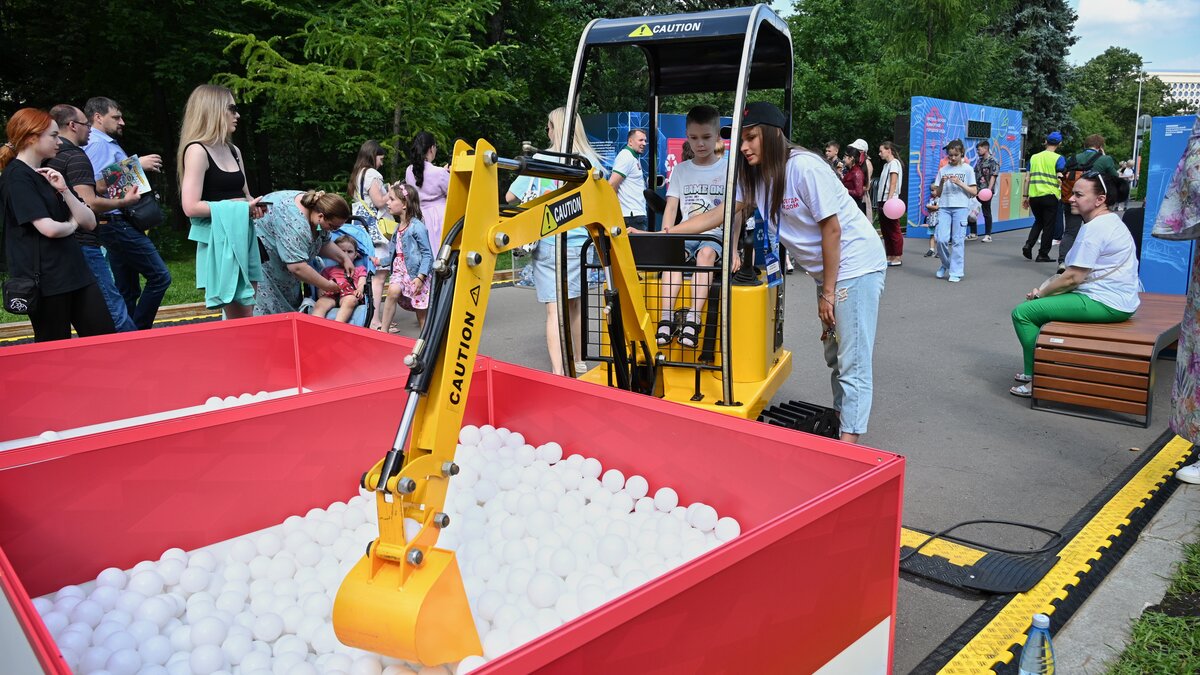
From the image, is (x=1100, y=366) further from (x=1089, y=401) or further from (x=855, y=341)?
(x=855, y=341)

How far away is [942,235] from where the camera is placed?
1242 cm

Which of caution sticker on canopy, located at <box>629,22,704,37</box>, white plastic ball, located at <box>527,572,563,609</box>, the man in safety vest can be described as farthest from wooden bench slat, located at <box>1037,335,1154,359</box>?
the man in safety vest

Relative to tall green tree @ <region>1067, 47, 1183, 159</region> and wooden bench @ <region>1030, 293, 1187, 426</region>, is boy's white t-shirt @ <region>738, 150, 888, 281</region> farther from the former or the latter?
tall green tree @ <region>1067, 47, 1183, 159</region>

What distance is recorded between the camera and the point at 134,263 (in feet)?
23.4

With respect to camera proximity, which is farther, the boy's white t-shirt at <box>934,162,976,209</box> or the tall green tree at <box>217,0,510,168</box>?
the tall green tree at <box>217,0,510,168</box>

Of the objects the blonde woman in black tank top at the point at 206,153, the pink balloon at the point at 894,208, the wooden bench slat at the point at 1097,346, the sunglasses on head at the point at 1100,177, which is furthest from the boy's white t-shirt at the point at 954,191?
the blonde woman in black tank top at the point at 206,153

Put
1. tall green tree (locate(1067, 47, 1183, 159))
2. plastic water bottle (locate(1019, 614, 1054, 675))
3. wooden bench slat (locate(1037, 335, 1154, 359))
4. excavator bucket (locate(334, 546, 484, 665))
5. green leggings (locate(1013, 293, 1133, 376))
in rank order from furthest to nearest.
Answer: tall green tree (locate(1067, 47, 1183, 159)) < green leggings (locate(1013, 293, 1133, 376)) < wooden bench slat (locate(1037, 335, 1154, 359)) < plastic water bottle (locate(1019, 614, 1054, 675)) < excavator bucket (locate(334, 546, 484, 665))

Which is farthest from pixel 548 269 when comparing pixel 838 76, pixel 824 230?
pixel 838 76

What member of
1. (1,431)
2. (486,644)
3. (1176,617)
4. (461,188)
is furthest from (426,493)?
(1,431)

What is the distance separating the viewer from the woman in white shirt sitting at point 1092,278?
579 centimetres

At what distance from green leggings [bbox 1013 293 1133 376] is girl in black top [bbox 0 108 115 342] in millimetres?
6487

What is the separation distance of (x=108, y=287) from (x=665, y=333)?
469cm

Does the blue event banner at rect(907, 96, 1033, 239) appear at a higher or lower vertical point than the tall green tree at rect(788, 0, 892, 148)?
lower

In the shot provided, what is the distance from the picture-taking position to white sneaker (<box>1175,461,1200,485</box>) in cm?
453
